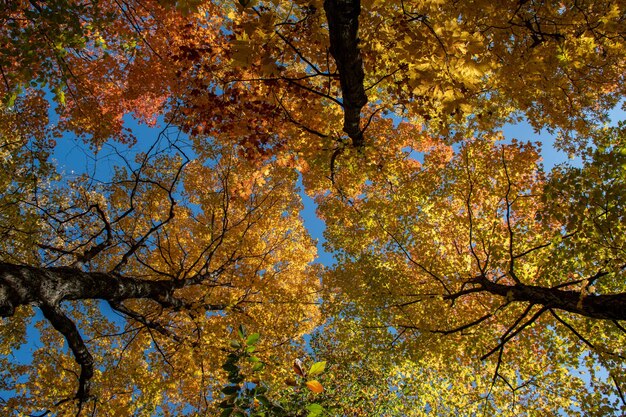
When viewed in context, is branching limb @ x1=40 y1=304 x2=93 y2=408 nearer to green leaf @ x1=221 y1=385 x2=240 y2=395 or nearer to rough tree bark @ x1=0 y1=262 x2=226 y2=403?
rough tree bark @ x1=0 y1=262 x2=226 y2=403

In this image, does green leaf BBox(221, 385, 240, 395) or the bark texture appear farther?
the bark texture

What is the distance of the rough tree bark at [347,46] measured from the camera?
3.20 meters

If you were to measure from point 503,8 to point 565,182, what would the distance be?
8.19 feet

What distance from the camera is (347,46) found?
3.62m

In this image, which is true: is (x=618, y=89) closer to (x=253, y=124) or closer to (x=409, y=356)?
(x=409, y=356)

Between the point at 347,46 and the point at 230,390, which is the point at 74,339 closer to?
the point at 230,390

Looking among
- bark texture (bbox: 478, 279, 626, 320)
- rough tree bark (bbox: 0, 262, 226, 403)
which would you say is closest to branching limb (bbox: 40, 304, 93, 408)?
rough tree bark (bbox: 0, 262, 226, 403)

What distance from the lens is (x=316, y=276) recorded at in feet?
44.1

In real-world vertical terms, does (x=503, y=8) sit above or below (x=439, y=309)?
above

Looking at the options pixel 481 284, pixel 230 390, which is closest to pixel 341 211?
pixel 481 284

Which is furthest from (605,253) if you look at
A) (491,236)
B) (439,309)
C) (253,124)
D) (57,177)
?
(57,177)

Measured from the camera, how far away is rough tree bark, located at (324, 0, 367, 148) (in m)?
3.20

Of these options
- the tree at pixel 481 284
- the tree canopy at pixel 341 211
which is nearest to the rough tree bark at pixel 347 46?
the tree canopy at pixel 341 211

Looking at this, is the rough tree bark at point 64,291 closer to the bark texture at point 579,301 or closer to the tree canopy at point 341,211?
the tree canopy at point 341,211
